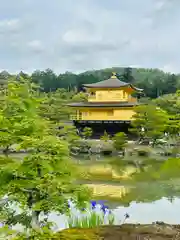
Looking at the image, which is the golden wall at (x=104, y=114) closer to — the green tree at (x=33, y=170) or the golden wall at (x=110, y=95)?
the golden wall at (x=110, y=95)

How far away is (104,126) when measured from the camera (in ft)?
76.8

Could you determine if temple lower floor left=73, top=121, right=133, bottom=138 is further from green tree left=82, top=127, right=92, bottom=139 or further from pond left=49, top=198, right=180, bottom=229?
pond left=49, top=198, right=180, bottom=229

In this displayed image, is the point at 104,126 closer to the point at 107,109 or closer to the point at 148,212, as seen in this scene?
the point at 107,109

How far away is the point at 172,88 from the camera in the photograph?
132 ft

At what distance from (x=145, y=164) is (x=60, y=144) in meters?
12.0

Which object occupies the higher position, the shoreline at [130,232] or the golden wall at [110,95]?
the golden wall at [110,95]

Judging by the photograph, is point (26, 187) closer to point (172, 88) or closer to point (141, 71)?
point (172, 88)

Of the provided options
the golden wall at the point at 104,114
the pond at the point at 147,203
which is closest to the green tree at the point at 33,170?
the pond at the point at 147,203

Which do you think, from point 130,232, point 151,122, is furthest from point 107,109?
point 130,232

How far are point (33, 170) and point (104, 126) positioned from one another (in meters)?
20.0

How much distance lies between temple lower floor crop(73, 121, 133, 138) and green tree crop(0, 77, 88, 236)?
742 inches

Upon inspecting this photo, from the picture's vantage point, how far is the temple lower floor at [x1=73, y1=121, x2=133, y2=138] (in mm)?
22856

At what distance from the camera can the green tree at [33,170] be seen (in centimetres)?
346

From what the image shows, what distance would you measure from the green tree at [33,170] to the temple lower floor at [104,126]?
18858 millimetres
